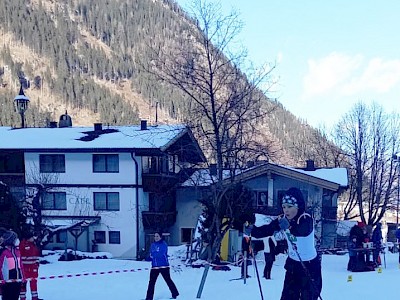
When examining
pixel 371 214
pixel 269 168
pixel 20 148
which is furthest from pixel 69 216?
pixel 371 214

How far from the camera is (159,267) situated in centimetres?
1085

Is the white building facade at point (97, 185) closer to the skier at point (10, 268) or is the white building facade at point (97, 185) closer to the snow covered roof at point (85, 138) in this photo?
the snow covered roof at point (85, 138)

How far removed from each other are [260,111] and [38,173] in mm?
18234

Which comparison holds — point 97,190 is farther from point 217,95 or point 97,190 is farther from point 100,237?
point 217,95

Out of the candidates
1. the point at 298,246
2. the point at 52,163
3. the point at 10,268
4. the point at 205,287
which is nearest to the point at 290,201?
the point at 298,246

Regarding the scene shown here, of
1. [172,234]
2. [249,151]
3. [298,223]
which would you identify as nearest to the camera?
[298,223]

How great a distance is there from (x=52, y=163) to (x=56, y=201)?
2.44 m

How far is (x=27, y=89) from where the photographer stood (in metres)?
190

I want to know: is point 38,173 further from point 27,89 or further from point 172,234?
point 27,89

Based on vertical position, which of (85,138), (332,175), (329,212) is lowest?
(329,212)

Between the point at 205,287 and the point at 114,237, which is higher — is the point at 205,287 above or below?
above

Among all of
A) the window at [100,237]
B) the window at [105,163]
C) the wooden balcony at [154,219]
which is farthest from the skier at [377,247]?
the window at [100,237]

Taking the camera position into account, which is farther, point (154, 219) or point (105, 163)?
point (105, 163)

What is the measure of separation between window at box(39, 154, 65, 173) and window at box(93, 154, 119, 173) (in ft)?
7.06
